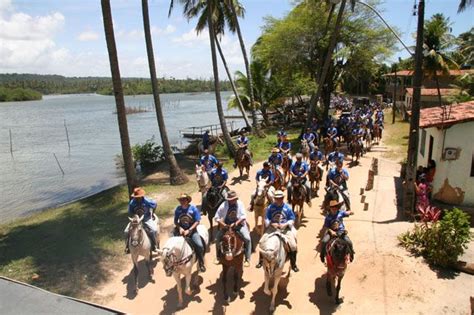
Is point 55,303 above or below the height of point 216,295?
above

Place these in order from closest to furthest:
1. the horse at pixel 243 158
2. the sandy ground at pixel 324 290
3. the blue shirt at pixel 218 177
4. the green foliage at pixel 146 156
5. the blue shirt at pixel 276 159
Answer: the sandy ground at pixel 324 290, the blue shirt at pixel 218 177, the blue shirt at pixel 276 159, the horse at pixel 243 158, the green foliage at pixel 146 156

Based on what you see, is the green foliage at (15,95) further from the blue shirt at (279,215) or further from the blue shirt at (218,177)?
the blue shirt at (279,215)

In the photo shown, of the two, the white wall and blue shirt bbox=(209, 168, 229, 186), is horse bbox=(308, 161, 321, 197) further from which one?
blue shirt bbox=(209, 168, 229, 186)

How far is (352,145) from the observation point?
20.1 meters

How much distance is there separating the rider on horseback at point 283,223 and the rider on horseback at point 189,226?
1.33 m

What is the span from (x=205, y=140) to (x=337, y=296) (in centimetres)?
1426

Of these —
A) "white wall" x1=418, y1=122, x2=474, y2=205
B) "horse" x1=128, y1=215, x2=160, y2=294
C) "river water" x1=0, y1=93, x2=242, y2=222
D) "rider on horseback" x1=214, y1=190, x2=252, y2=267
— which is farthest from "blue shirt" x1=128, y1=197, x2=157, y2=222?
"river water" x1=0, y1=93, x2=242, y2=222

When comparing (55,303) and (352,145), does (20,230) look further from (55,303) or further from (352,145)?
(352,145)

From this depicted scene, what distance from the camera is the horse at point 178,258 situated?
7.41 meters

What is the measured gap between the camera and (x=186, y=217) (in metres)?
8.44

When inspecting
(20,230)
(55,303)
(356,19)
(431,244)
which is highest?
(356,19)

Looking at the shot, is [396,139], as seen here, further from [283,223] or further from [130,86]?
[130,86]

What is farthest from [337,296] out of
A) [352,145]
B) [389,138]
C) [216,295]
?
[389,138]

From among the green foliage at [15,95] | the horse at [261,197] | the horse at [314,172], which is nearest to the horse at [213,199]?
the horse at [261,197]
